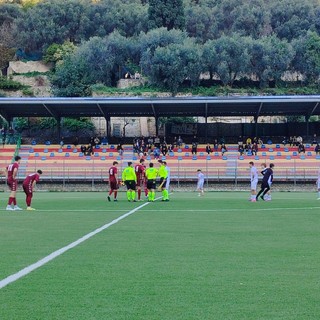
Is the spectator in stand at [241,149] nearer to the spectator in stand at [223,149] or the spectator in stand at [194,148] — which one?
the spectator in stand at [223,149]

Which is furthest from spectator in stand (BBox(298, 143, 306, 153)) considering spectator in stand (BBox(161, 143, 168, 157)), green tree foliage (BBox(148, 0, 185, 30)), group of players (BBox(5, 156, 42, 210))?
green tree foliage (BBox(148, 0, 185, 30))

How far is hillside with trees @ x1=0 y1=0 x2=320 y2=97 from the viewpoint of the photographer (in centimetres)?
8844

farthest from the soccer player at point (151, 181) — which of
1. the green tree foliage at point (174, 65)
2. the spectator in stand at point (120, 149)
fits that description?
the green tree foliage at point (174, 65)

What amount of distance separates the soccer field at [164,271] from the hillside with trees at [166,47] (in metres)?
70.6

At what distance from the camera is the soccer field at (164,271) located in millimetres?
7598

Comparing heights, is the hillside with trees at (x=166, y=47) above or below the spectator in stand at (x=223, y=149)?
above

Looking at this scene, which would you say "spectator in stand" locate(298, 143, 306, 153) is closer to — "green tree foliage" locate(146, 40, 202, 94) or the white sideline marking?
"green tree foliage" locate(146, 40, 202, 94)

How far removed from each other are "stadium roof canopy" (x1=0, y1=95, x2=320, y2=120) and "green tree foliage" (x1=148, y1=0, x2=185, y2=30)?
1859 inches

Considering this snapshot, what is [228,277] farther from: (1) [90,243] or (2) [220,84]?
(2) [220,84]

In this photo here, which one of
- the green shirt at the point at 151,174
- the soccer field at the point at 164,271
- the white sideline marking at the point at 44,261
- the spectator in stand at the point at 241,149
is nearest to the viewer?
the soccer field at the point at 164,271

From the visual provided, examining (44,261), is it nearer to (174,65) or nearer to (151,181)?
(151,181)

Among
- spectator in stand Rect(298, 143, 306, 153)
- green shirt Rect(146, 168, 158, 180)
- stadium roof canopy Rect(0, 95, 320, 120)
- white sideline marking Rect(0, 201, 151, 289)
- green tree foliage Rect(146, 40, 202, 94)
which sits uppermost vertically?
green tree foliage Rect(146, 40, 202, 94)

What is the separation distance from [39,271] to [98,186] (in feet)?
130

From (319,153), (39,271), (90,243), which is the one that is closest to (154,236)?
(90,243)
